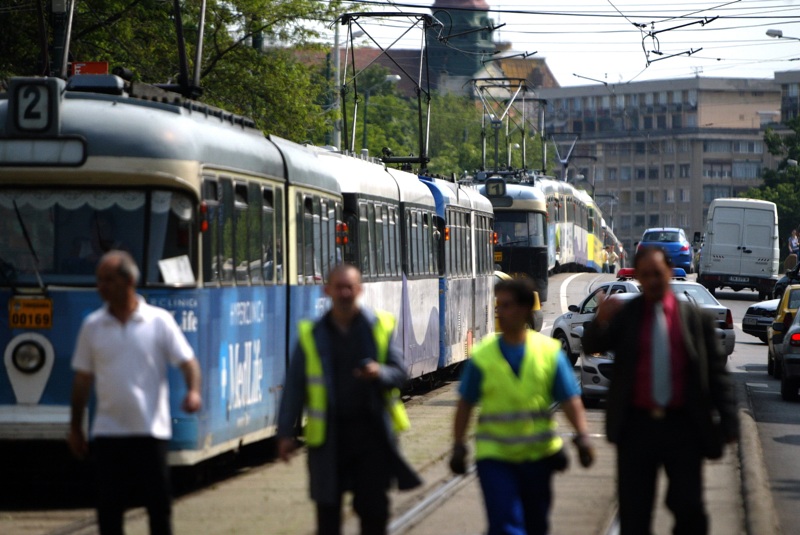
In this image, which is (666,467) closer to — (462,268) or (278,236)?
(278,236)

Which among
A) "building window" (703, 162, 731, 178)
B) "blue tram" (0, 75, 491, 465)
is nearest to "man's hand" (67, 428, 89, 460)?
"blue tram" (0, 75, 491, 465)

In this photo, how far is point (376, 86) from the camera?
404 feet

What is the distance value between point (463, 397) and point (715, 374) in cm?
119

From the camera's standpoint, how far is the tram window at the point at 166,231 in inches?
457

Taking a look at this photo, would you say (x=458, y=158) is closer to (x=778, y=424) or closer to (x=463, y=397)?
(x=778, y=424)

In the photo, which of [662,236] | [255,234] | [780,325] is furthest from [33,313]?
[662,236]

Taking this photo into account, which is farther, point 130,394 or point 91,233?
point 91,233

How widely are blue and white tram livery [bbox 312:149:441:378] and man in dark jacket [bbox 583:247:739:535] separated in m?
9.13

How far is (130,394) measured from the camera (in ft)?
25.4

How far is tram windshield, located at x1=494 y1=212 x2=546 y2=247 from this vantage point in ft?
143

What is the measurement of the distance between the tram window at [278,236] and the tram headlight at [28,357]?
2.95 metres

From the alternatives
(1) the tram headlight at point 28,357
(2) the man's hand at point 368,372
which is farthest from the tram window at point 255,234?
(2) the man's hand at point 368,372

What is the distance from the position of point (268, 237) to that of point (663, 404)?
6.66 meters

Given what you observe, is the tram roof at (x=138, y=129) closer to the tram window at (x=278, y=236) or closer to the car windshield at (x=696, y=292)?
the tram window at (x=278, y=236)
